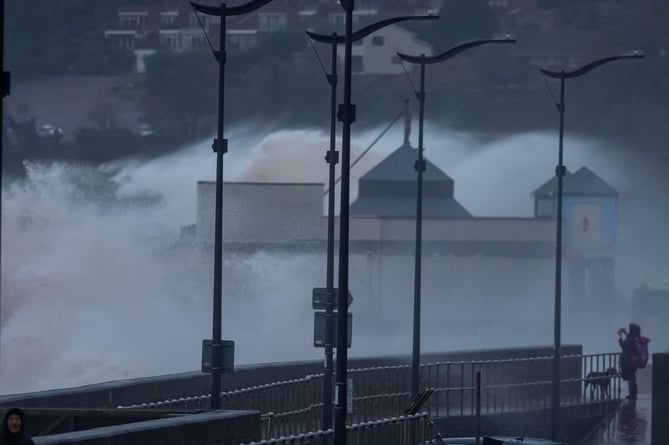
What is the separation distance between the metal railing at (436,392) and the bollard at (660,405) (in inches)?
132

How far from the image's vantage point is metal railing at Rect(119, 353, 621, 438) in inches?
958

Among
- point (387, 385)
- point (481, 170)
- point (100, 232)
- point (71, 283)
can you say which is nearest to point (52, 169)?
point (100, 232)

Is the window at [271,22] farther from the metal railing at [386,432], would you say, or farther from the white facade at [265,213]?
the metal railing at [386,432]

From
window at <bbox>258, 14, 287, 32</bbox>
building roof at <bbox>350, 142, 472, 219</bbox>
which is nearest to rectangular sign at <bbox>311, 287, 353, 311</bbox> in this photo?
building roof at <bbox>350, 142, 472, 219</bbox>

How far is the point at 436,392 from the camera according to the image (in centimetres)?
2952

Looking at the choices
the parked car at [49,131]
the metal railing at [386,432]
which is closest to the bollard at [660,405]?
the metal railing at [386,432]

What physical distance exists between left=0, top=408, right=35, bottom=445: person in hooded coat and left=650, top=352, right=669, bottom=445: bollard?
64.0 ft

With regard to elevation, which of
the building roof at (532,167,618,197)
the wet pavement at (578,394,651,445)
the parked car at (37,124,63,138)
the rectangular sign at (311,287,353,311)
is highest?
the parked car at (37,124,63,138)

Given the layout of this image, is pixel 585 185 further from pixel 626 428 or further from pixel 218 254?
pixel 218 254

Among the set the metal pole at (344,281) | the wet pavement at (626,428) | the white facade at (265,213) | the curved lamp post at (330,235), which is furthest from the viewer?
the white facade at (265,213)

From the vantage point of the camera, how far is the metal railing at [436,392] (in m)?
24.3

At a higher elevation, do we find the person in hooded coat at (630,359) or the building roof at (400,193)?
the building roof at (400,193)

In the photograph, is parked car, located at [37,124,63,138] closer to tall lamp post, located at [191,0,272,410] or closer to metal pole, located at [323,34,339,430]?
metal pole, located at [323,34,339,430]

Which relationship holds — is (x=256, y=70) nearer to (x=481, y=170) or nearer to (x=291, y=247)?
(x=481, y=170)
